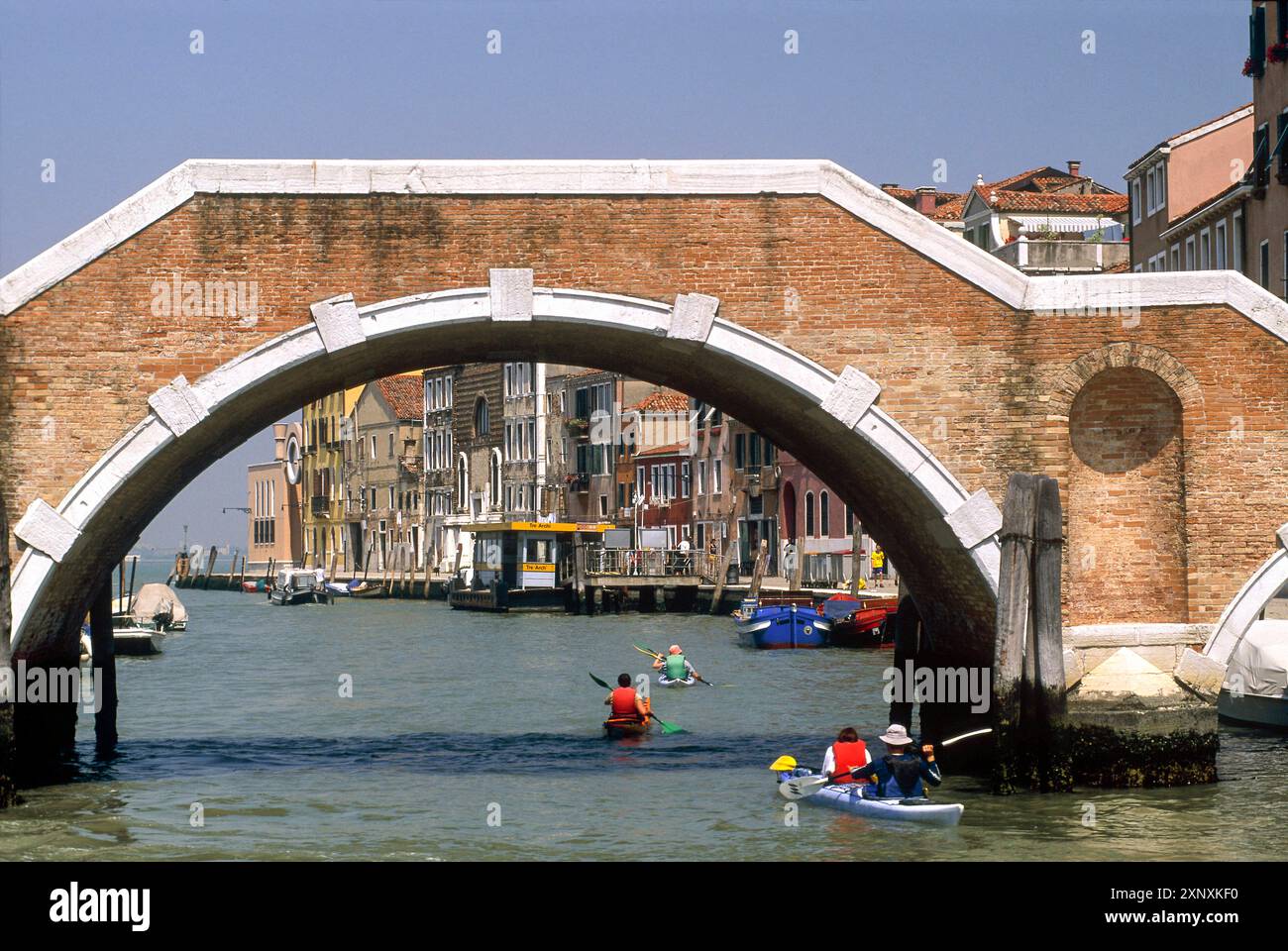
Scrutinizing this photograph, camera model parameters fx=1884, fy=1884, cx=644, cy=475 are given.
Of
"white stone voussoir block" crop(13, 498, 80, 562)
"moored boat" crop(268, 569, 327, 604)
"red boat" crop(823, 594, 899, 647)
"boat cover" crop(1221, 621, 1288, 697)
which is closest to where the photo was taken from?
"white stone voussoir block" crop(13, 498, 80, 562)

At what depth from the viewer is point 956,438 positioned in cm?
1911

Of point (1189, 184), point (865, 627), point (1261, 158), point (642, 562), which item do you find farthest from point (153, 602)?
point (1261, 158)

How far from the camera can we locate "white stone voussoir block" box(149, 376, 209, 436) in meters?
18.2

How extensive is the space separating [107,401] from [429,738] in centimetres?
1173

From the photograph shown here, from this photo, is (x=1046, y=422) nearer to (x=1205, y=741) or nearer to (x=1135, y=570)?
(x=1135, y=570)

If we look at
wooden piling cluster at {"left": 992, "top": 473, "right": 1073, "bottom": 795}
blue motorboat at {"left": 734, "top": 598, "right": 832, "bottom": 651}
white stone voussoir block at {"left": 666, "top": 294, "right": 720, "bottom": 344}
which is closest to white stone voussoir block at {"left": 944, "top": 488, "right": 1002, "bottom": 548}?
wooden piling cluster at {"left": 992, "top": 473, "right": 1073, "bottom": 795}

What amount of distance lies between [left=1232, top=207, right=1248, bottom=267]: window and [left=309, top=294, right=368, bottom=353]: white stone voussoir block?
87.0ft

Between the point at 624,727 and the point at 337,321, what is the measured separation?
10.9 meters

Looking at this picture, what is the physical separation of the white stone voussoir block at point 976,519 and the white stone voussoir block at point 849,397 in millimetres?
1398

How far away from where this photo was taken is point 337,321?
18.3 m

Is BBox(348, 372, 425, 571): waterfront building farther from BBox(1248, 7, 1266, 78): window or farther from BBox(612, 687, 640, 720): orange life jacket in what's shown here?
BBox(612, 687, 640, 720): orange life jacket

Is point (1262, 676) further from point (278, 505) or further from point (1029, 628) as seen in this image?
point (278, 505)

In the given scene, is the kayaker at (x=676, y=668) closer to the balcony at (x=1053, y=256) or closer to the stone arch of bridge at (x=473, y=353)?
the stone arch of bridge at (x=473, y=353)
